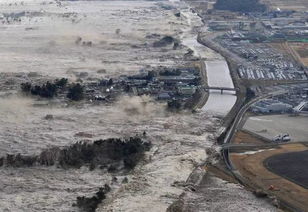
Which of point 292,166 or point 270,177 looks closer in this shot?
point 270,177

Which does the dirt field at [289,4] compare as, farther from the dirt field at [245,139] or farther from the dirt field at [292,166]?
the dirt field at [292,166]

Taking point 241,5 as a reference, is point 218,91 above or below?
above

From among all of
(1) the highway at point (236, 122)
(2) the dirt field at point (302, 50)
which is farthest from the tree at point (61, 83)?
(2) the dirt field at point (302, 50)

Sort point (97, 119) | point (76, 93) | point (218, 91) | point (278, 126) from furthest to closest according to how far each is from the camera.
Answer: point (218, 91) < point (76, 93) < point (97, 119) < point (278, 126)

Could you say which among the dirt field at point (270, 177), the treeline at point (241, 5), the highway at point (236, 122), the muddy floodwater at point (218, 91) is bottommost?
the treeline at point (241, 5)

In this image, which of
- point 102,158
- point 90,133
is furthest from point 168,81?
point 102,158

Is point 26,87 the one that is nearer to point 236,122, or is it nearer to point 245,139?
point 236,122

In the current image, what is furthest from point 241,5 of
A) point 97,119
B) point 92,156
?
point 92,156
